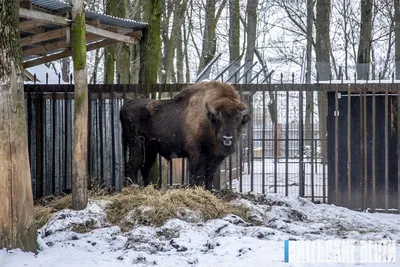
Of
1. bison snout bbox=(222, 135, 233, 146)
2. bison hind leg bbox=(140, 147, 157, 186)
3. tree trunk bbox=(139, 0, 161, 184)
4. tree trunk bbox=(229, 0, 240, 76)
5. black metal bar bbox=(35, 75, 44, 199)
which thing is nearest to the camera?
bison snout bbox=(222, 135, 233, 146)

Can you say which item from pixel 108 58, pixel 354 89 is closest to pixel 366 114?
pixel 354 89

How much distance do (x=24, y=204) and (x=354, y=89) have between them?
273 inches

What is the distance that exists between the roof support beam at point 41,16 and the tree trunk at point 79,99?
47cm

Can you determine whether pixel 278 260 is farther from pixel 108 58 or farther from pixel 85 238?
pixel 108 58

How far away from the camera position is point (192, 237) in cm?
739

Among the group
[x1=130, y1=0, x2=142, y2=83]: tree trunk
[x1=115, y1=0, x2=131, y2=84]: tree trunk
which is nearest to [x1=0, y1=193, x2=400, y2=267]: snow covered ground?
[x1=130, y1=0, x2=142, y2=83]: tree trunk

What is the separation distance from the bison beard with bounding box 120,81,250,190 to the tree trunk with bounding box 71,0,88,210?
2829 mm

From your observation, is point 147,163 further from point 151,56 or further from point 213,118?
point 151,56

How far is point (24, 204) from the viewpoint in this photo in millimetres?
6402

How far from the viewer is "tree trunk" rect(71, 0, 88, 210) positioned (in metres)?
7.93

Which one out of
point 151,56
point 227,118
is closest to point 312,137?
point 227,118

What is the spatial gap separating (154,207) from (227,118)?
98.7 inches

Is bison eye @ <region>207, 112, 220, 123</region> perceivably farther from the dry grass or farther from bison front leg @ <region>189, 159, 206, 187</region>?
the dry grass

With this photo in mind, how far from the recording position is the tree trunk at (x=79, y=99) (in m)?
7.93
